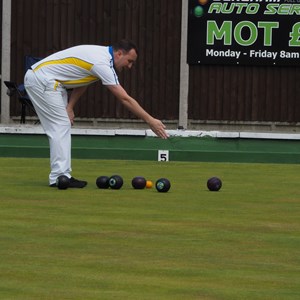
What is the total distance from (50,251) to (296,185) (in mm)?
5858

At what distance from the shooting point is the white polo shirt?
12250 mm

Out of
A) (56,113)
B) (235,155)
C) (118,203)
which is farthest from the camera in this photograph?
(235,155)

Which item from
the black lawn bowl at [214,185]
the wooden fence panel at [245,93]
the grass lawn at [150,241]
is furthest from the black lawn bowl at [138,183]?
the wooden fence panel at [245,93]

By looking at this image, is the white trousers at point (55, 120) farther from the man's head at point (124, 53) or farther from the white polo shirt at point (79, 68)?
the man's head at point (124, 53)

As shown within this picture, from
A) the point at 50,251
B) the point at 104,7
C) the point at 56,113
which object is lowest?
the point at 50,251

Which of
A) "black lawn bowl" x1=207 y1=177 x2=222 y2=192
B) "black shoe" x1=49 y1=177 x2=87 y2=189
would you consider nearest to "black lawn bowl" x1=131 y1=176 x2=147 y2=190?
"black shoe" x1=49 y1=177 x2=87 y2=189

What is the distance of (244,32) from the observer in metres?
23.0

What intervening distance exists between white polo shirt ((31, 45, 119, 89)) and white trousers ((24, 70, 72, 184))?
86 millimetres

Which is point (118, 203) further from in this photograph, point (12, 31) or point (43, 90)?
point (12, 31)

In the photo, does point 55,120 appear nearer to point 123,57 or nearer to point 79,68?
point 79,68

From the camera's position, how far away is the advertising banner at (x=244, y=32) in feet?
75.0

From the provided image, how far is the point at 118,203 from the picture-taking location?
11.1 meters

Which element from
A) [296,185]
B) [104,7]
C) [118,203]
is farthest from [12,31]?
[118,203]

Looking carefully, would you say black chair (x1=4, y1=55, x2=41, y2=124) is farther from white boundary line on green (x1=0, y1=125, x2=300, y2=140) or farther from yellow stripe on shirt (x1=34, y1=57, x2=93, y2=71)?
yellow stripe on shirt (x1=34, y1=57, x2=93, y2=71)
